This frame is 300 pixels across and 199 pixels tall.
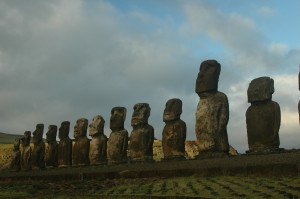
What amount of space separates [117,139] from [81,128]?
10.3 ft

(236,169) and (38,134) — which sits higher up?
(38,134)

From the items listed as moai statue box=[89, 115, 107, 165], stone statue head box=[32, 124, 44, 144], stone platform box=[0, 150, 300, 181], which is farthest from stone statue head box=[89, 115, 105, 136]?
stone platform box=[0, 150, 300, 181]

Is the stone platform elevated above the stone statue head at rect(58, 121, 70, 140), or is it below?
below

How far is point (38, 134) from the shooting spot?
21.2 metres

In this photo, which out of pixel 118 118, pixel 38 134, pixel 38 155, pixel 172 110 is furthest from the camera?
pixel 38 134

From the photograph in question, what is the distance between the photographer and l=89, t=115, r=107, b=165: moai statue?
15.9 metres

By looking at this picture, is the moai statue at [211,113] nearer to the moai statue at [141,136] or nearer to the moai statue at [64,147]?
the moai statue at [141,136]

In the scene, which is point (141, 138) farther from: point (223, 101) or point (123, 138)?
point (223, 101)

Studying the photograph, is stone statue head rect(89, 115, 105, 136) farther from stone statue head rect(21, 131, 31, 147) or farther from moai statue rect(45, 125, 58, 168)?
stone statue head rect(21, 131, 31, 147)

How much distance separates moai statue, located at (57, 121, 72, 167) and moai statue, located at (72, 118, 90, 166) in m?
0.92

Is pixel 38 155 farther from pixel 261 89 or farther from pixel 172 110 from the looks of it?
pixel 261 89

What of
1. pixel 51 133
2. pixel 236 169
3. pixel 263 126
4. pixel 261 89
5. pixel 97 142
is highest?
pixel 261 89

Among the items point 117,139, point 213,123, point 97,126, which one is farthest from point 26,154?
point 213,123

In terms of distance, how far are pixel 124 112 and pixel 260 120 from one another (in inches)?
259
